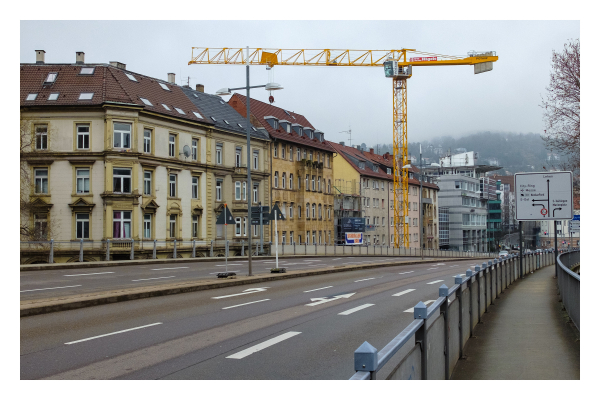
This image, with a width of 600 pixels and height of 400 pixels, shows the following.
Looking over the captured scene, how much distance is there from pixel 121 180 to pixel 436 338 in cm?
3838

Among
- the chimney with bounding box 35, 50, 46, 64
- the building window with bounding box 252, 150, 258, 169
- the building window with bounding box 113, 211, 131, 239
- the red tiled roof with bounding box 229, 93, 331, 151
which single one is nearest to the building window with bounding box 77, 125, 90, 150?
the building window with bounding box 113, 211, 131, 239

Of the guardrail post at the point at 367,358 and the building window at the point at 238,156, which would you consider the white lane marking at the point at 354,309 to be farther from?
the building window at the point at 238,156

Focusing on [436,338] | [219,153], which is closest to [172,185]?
[219,153]

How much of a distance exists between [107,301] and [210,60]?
2514 inches

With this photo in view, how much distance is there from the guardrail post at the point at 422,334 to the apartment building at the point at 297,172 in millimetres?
52809

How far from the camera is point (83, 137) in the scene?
42188 mm

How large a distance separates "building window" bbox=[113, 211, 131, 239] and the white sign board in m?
28.7

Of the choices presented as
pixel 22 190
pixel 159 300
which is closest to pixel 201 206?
pixel 22 190

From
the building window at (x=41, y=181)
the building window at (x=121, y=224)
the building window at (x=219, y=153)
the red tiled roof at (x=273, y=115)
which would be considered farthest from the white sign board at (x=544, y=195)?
the red tiled roof at (x=273, y=115)

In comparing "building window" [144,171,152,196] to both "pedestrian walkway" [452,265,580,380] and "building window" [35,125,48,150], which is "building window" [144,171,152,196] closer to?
"building window" [35,125,48,150]

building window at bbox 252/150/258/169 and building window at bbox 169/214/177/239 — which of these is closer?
building window at bbox 169/214/177/239

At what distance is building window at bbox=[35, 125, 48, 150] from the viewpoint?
42031 mm

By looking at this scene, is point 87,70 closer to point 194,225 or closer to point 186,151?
point 186,151

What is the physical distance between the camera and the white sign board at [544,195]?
19.2 meters
